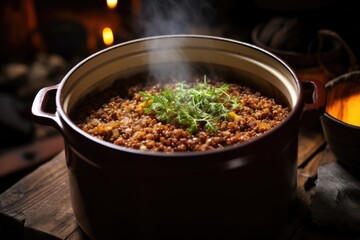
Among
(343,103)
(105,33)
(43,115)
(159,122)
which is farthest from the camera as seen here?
(105,33)

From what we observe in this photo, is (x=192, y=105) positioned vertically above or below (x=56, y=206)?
above

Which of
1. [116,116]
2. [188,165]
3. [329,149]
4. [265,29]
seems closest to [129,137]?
[116,116]

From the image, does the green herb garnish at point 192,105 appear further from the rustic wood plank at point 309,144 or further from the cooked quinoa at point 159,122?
the rustic wood plank at point 309,144

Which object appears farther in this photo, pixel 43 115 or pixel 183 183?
pixel 43 115

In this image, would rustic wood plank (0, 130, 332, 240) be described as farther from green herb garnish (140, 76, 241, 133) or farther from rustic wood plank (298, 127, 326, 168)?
green herb garnish (140, 76, 241, 133)

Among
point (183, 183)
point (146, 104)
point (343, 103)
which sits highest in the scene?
point (183, 183)

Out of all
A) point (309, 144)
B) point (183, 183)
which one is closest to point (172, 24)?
Answer: point (309, 144)

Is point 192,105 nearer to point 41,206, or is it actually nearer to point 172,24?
point 41,206
